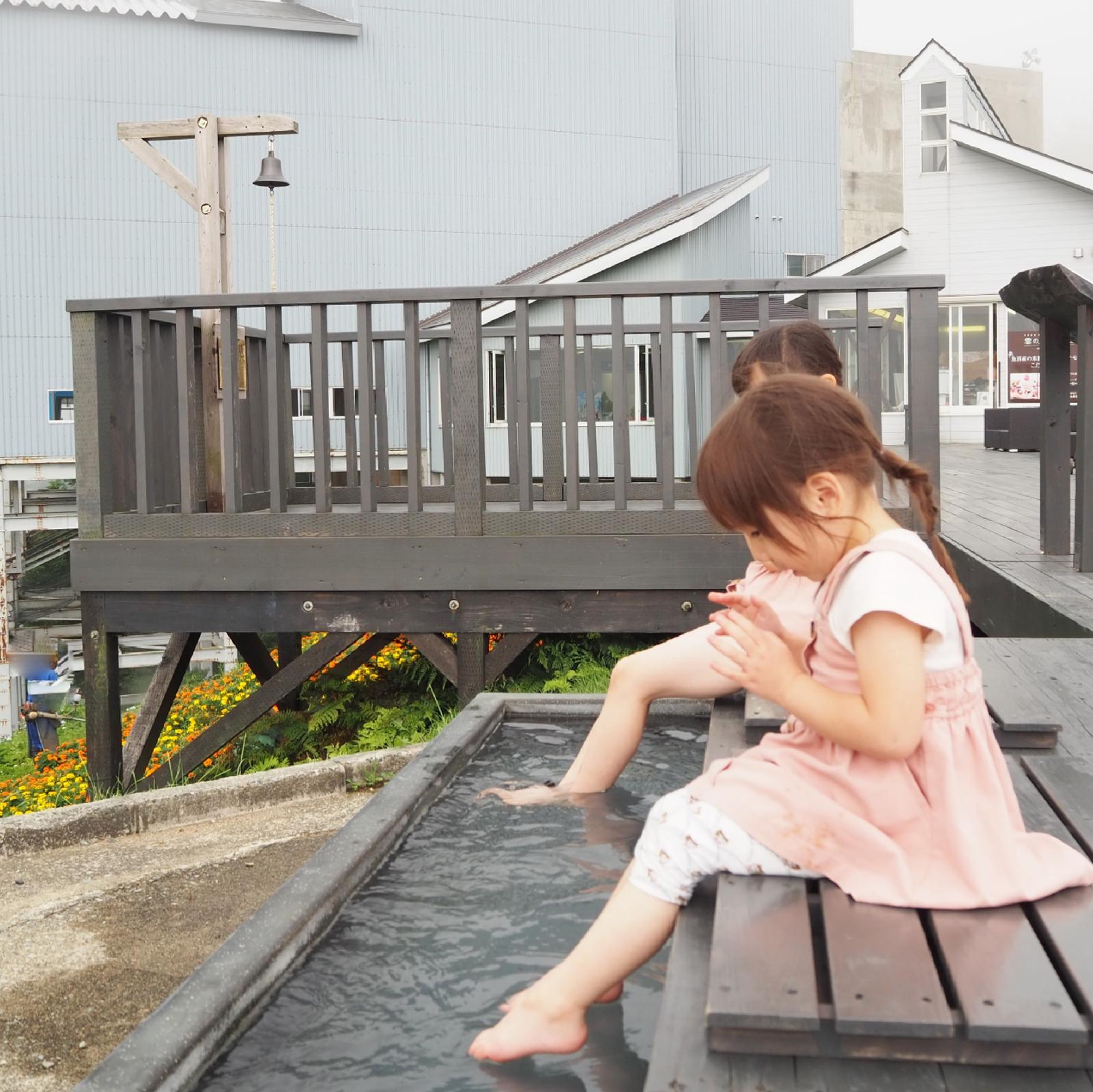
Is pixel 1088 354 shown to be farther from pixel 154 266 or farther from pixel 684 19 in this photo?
pixel 684 19

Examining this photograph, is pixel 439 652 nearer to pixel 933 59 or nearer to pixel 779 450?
pixel 779 450

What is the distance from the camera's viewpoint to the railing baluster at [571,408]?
580 cm

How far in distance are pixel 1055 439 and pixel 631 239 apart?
13.5 metres

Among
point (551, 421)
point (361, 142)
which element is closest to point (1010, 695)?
point (551, 421)

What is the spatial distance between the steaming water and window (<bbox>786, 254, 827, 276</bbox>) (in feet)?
71.3

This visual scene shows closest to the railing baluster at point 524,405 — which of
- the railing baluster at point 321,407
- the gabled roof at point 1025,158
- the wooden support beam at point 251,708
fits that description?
the railing baluster at point 321,407

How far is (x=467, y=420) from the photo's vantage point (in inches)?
236

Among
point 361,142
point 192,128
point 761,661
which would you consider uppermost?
point 361,142

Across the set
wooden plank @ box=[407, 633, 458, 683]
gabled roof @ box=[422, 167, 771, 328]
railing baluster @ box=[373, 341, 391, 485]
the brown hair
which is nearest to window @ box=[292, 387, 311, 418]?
gabled roof @ box=[422, 167, 771, 328]

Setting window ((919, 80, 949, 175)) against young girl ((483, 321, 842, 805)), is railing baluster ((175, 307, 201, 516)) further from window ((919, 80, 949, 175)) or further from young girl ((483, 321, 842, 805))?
window ((919, 80, 949, 175))

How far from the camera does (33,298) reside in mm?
19828

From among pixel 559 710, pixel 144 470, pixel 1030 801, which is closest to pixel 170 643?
pixel 144 470

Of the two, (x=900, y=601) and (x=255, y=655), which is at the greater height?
(x=900, y=601)

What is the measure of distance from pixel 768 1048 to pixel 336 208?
20.7 metres
